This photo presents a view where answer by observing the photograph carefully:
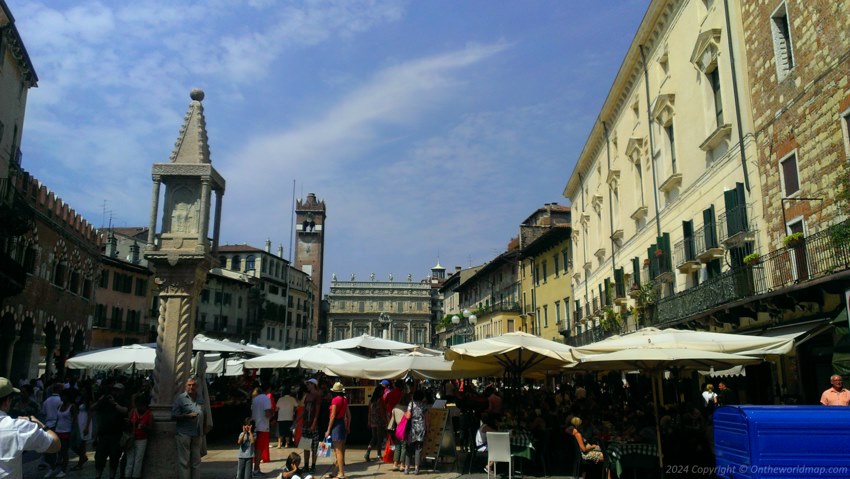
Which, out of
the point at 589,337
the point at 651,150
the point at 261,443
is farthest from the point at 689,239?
the point at 589,337

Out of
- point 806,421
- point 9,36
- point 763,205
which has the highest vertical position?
point 9,36

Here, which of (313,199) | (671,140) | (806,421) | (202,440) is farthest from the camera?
(313,199)

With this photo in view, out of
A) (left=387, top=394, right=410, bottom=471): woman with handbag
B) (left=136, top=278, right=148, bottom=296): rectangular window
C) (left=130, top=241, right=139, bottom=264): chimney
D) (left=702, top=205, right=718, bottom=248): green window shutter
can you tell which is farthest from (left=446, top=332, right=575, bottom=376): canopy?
(left=130, top=241, right=139, bottom=264): chimney

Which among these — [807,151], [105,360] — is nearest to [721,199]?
[807,151]

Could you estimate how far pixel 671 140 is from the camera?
21.6 m

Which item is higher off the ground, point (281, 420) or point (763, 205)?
point (763, 205)

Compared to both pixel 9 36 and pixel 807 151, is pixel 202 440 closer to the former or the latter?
pixel 807 151

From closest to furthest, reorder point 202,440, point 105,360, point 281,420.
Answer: point 202,440
point 281,420
point 105,360

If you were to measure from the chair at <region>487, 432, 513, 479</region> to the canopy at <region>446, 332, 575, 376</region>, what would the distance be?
4.40 ft

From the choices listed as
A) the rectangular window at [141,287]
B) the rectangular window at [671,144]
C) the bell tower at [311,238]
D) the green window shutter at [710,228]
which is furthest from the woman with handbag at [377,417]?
the bell tower at [311,238]

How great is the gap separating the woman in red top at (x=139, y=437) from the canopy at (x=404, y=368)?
631 cm

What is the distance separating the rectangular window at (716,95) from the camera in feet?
57.8

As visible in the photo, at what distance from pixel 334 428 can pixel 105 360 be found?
8.67 m

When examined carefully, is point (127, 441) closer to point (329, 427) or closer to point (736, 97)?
point (329, 427)
